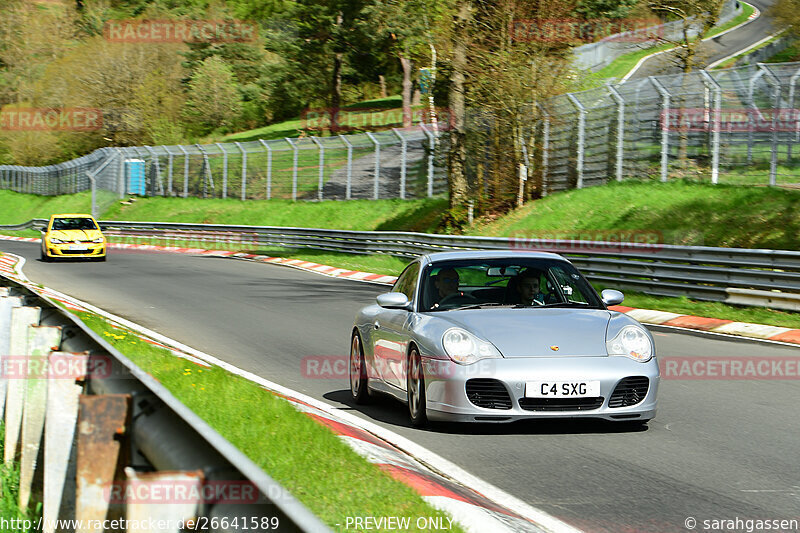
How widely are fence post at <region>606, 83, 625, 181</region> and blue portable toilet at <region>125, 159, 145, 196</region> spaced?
40.4 meters

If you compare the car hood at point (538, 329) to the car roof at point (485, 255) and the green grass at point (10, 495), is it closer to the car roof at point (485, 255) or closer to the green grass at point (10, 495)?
the car roof at point (485, 255)

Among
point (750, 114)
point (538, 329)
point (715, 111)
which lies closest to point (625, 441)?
point (538, 329)

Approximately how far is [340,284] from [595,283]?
6.25 meters

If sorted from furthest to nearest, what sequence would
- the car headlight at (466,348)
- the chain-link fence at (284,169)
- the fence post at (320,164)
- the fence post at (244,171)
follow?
the fence post at (244,171) < the fence post at (320,164) < the chain-link fence at (284,169) < the car headlight at (466,348)

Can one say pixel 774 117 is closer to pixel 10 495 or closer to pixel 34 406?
pixel 10 495

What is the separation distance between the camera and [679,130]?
2505cm

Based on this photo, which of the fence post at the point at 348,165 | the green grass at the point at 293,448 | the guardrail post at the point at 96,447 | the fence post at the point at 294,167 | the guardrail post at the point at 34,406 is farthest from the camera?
the fence post at the point at 294,167

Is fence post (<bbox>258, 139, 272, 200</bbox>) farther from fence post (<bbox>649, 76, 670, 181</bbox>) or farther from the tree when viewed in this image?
the tree

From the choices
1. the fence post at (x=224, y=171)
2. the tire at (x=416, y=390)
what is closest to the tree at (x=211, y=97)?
the fence post at (x=224, y=171)

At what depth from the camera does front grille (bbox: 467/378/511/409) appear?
7527 millimetres

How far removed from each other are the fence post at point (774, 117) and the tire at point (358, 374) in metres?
15.0

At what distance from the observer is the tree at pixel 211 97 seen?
89.5m

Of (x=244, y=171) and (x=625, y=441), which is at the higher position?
(x=244, y=171)

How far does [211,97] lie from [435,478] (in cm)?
8651
